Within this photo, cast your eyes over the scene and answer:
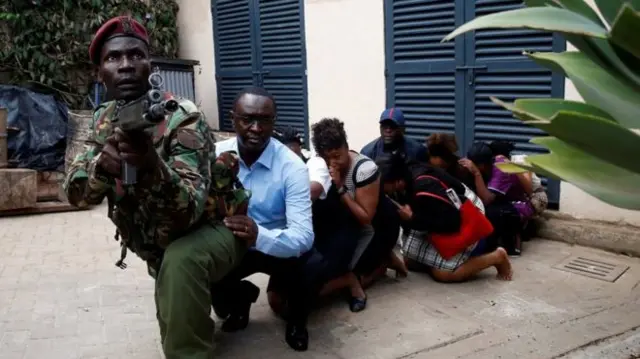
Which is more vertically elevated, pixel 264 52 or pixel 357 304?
→ pixel 264 52

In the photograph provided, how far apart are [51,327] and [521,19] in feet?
9.92

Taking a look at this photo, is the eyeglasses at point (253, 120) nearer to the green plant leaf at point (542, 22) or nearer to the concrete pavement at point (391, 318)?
the concrete pavement at point (391, 318)

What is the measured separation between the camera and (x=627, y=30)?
3.56 feet

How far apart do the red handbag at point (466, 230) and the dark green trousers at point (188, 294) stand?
158 cm

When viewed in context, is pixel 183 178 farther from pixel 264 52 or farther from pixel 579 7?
pixel 264 52

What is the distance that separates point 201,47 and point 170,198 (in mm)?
6668

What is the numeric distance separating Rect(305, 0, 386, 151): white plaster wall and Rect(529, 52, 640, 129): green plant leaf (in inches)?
174

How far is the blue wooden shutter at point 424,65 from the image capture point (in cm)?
514

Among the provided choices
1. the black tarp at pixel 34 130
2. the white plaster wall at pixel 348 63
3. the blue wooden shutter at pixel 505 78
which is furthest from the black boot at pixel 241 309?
the black tarp at pixel 34 130

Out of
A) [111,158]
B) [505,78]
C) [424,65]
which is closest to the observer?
[111,158]

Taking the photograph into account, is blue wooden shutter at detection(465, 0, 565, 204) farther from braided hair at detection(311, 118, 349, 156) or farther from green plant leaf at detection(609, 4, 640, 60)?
green plant leaf at detection(609, 4, 640, 60)

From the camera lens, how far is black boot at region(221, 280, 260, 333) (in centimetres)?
321

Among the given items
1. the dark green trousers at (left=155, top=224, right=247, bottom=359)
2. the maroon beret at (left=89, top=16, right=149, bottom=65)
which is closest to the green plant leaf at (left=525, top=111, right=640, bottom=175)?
the dark green trousers at (left=155, top=224, right=247, bottom=359)

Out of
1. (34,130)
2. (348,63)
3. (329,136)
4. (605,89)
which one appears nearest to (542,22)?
(605,89)
